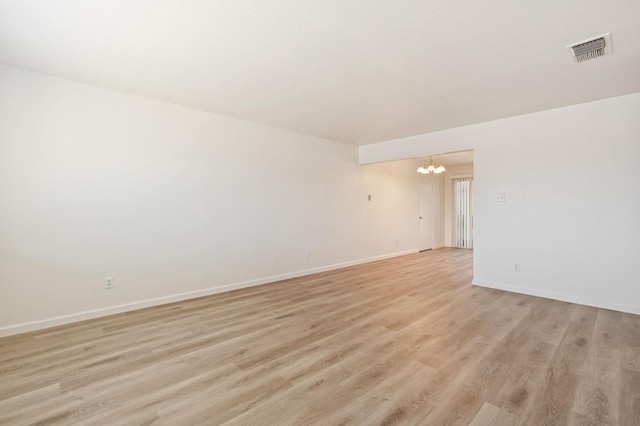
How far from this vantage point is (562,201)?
149 inches

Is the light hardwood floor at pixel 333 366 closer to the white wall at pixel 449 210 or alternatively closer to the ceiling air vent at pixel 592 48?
the ceiling air vent at pixel 592 48

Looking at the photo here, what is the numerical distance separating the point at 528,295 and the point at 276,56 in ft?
14.6

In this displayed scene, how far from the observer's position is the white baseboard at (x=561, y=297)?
334cm

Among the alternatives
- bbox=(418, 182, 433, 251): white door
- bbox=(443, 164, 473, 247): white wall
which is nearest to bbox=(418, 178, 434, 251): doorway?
bbox=(418, 182, 433, 251): white door

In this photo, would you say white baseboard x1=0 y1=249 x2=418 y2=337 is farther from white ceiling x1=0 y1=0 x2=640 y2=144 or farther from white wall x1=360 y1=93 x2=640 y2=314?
white wall x1=360 y1=93 x2=640 y2=314

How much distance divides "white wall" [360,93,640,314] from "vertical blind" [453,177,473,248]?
185 inches

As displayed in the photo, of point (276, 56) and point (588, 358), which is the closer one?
point (588, 358)

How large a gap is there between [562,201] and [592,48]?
2.12 meters

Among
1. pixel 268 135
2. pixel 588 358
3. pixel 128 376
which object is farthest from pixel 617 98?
pixel 128 376

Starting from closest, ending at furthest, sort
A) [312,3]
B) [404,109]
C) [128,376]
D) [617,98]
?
[312,3] → [128,376] → [617,98] → [404,109]

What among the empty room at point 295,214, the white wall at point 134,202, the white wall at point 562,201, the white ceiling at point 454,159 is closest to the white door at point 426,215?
the white ceiling at point 454,159

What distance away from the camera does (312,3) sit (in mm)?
1884

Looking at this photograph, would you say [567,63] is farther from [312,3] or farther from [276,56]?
[276,56]

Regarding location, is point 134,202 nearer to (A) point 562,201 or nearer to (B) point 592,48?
(B) point 592,48
